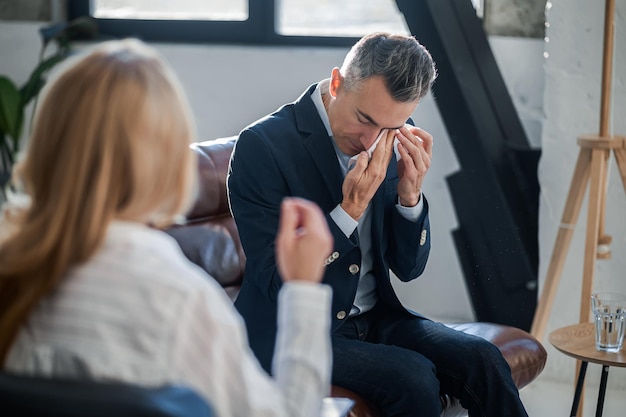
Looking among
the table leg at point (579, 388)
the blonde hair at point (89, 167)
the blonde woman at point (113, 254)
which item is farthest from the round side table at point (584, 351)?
the blonde hair at point (89, 167)

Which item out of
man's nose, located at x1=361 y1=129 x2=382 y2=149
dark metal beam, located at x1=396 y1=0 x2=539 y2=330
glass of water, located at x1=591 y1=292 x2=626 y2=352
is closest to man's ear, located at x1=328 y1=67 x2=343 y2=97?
man's nose, located at x1=361 y1=129 x2=382 y2=149

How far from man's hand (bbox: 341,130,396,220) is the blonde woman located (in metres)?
0.83

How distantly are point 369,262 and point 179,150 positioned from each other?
42.6 inches

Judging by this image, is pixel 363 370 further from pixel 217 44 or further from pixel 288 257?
pixel 217 44

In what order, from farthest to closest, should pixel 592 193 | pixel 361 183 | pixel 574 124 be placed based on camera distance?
pixel 574 124
pixel 592 193
pixel 361 183

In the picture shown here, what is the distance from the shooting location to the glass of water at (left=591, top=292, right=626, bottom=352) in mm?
2133

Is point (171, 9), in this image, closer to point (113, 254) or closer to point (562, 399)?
point (562, 399)

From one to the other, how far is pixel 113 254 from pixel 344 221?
916 millimetres

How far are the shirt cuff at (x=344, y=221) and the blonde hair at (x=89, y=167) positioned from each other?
2.79 ft

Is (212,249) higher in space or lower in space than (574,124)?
lower

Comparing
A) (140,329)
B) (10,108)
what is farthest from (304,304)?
(10,108)

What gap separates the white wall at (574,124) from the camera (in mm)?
2934

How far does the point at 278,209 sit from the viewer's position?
6.28ft

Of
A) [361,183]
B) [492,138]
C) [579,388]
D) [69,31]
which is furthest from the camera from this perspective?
[69,31]
